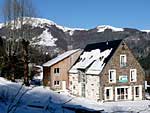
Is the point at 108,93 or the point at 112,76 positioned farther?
the point at 112,76

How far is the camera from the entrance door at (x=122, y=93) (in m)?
39.4

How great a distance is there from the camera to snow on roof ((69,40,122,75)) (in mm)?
39281

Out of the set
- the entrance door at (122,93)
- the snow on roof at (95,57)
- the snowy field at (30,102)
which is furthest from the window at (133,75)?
the snowy field at (30,102)

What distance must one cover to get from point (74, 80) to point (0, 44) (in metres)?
10.2

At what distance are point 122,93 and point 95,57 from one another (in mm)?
5106

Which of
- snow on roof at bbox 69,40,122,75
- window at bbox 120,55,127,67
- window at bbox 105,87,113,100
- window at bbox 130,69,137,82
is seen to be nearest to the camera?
window at bbox 105,87,113,100

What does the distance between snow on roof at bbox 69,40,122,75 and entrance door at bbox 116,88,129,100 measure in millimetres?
3398

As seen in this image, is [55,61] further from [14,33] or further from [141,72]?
[141,72]

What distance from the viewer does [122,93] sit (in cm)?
4000

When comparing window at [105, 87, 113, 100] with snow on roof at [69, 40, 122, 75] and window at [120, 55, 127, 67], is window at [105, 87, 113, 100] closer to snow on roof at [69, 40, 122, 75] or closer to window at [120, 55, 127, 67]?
snow on roof at [69, 40, 122, 75]

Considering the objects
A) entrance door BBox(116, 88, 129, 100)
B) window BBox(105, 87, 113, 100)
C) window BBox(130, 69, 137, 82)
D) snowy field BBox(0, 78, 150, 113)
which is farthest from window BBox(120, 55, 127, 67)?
snowy field BBox(0, 78, 150, 113)

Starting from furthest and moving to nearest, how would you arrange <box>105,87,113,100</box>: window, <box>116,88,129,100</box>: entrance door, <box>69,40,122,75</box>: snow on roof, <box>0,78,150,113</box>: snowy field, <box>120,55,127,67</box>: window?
1. <box>120,55,127,67</box>: window
2. <box>116,88,129,100</box>: entrance door
3. <box>69,40,122,75</box>: snow on roof
4. <box>105,87,113,100</box>: window
5. <box>0,78,150,113</box>: snowy field

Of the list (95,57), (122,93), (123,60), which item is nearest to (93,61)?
(95,57)

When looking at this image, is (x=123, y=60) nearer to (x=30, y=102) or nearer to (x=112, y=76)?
(x=112, y=76)
